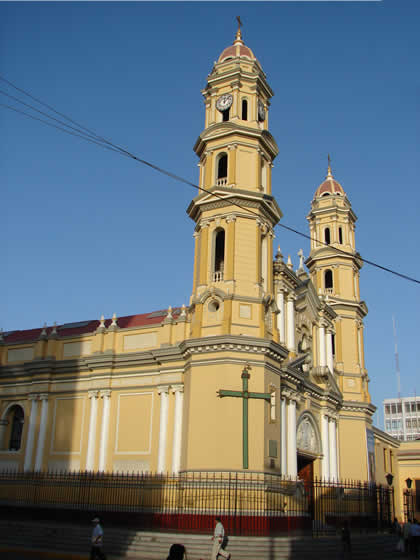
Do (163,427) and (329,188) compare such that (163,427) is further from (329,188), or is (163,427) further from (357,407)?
(329,188)

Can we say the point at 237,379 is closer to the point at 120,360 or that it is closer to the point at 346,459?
the point at 120,360

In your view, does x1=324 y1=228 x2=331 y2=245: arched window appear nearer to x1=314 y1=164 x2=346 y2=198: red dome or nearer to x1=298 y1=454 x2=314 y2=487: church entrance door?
x1=314 y1=164 x2=346 y2=198: red dome

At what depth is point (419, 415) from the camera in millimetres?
105500

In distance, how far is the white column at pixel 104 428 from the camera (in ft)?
95.3

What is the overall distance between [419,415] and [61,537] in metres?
95.1

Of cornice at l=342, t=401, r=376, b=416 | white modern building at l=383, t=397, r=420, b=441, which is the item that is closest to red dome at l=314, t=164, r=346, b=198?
cornice at l=342, t=401, r=376, b=416

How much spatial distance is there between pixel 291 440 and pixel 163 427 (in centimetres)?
613

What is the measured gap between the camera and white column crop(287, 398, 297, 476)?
27.7 metres

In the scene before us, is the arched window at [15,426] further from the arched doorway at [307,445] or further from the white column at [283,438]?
the arched doorway at [307,445]

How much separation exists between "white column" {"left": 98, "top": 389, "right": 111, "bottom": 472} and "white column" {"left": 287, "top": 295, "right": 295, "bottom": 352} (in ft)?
32.4

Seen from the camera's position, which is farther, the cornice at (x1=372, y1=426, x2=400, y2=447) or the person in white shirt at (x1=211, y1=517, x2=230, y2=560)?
the cornice at (x1=372, y1=426, x2=400, y2=447)

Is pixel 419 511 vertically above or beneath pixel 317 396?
beneath

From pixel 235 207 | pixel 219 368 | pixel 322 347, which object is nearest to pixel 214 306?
pixel 219 368

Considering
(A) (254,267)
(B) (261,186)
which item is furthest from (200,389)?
(B) (261,186)
